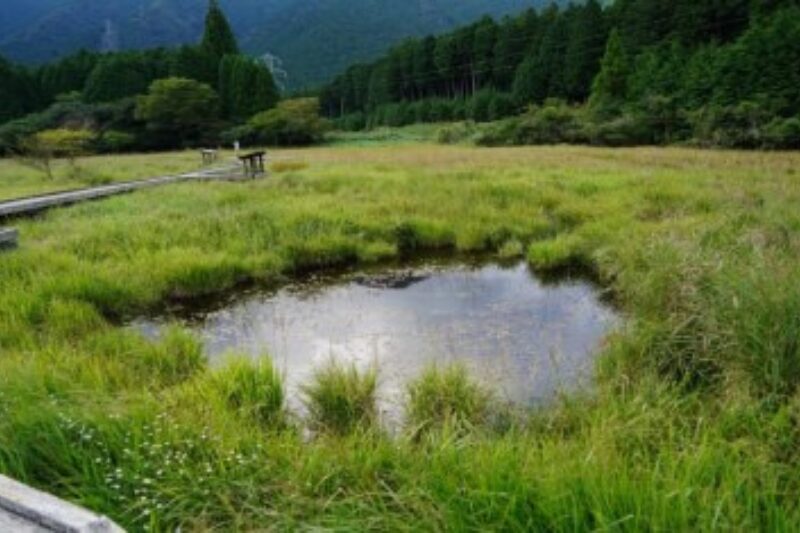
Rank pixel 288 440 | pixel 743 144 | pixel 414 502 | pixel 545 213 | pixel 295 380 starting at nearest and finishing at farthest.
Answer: pixel 414 502 → pixel 288 440 → pixel 295 380 → pixel 545 213 → pixel 743 144

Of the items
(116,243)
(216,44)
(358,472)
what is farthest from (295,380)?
(216,44)

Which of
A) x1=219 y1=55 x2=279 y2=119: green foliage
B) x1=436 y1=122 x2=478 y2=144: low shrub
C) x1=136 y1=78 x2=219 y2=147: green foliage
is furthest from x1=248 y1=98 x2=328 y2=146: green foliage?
x1=436 y1=122 x2=478 y2=144: low shrub

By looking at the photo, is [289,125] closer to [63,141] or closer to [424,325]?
[63,141]

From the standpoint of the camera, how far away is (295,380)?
6.14 meters

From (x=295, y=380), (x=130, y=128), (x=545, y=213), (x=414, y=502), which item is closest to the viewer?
(x=414, y=502)

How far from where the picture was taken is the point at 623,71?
4447cm

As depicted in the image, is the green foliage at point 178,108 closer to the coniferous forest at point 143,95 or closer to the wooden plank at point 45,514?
the coniferous forest at point 143,95

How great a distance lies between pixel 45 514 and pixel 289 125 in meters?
47.7

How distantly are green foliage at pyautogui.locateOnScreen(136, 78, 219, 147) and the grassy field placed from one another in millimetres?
40042

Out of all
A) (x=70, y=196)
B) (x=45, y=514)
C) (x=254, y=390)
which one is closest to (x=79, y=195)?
(x=70, y=196)

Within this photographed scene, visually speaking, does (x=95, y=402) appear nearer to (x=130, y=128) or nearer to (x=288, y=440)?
(x=288, y=440)

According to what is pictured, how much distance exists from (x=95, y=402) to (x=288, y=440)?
4.01 ft

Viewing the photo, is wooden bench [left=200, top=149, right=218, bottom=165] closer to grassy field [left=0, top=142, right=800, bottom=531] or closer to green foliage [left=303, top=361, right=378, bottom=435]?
grassy field [left=0, top=142, right=800, bottom=531]

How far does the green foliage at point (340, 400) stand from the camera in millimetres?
5027
